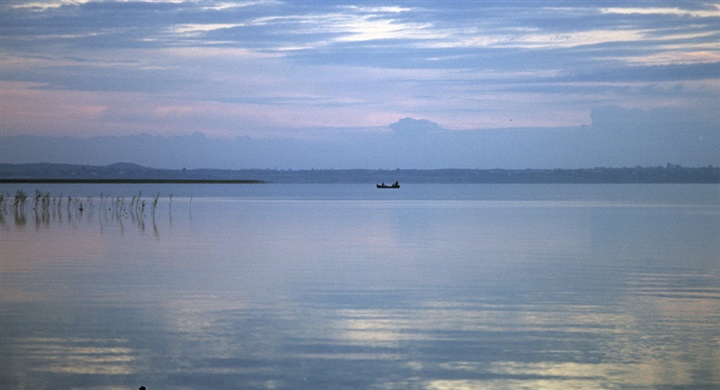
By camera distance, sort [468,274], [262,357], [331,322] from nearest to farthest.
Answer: [262,357] < [331,322] < [468,274]

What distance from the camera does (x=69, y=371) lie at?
462 inches

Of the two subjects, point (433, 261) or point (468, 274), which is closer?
point (468, 274)

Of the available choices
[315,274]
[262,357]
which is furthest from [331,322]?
[315,274]

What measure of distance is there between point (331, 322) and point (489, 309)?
3229mm

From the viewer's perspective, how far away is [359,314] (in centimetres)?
1647

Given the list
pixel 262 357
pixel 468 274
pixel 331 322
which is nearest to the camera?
pixel 262 357

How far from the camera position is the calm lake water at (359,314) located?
11.8 meters

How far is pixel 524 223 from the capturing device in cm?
4628

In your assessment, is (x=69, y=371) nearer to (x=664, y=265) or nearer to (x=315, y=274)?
(x=315, y=274)

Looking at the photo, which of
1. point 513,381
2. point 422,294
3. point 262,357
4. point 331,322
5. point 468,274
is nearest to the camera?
point 513,381

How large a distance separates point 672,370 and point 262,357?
5499 millimetres

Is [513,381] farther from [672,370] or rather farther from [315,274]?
[315,274]

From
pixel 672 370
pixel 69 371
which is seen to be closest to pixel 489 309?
pixel 672 370

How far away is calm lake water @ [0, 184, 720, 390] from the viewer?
1176cm
